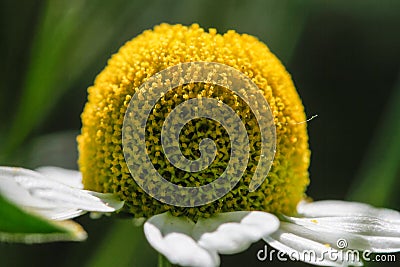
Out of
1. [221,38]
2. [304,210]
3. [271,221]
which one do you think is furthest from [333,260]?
[221,38]

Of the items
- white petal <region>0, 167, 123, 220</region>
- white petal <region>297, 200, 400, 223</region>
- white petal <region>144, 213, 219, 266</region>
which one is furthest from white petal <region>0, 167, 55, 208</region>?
white petal <region>297, 200, 400, 223</region>

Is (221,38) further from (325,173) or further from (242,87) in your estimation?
(325,173)

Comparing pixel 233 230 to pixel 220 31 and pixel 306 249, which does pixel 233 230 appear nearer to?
pixel 306 249

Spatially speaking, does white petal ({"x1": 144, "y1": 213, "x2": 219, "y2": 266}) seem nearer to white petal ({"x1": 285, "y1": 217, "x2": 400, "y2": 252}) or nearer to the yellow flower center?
the yellow flower center

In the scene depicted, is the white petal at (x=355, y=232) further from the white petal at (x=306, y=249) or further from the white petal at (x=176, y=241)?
the white petal at (x=176, y=241)

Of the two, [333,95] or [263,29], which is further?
[333,95]
